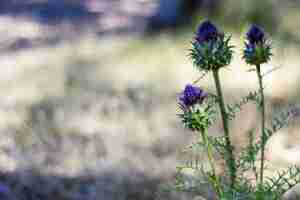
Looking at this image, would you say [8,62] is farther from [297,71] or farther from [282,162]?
[282,162]

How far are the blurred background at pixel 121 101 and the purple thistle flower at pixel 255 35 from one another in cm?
120

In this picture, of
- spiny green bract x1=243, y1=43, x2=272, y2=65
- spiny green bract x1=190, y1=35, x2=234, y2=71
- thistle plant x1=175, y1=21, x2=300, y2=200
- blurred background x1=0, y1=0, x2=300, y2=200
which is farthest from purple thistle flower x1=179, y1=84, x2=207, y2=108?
blurred background x1=0, y1=0, x2=300, y2=200

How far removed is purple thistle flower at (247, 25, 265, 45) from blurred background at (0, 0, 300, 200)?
1199mm

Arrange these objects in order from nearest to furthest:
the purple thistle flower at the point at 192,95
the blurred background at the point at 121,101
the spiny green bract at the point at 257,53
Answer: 1. the purple thistle flower at the point at 192,95
2. the spiny green bract at the point at 257,53
3. the blurred background at the point at 121,101

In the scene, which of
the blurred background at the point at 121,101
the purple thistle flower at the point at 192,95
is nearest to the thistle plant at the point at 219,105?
the purple thistle flower at the point at 192,95

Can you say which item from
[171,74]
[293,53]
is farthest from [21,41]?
[293,53]

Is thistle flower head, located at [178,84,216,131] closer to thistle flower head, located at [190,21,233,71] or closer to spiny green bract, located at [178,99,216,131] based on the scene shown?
spiny green bract, located at [178,99,216,131]

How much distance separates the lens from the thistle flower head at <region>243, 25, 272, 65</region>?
2389 mm

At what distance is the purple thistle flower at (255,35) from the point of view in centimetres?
240

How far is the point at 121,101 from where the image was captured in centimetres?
529

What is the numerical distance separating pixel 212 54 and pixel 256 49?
17 centimetres

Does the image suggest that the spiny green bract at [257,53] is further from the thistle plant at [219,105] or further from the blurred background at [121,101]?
the blurred background at [121,101]

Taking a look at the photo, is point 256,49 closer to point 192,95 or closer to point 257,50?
point 257,50

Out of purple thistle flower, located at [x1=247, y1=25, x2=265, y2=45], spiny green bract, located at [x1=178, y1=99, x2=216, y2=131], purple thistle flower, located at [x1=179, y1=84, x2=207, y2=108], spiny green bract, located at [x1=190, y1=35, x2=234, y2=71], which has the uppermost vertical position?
purple thistle flower, located at [x1=247, y1=25, x2=265, y2=45]
